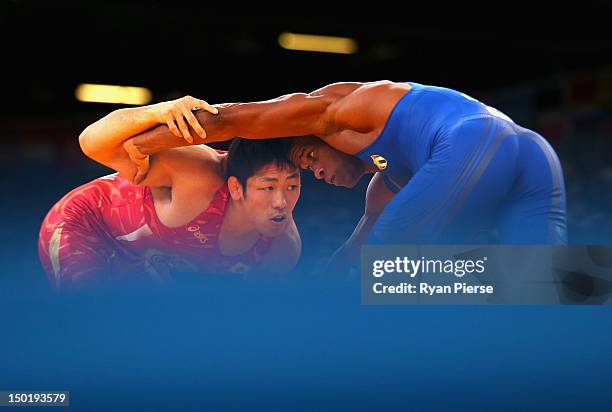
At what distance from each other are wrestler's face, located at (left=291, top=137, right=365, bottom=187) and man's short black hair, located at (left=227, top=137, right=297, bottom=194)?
0.10 feet

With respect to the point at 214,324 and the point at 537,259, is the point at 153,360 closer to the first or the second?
the point at 214,324

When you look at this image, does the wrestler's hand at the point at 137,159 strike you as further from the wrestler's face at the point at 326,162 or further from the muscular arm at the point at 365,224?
the muscular arm at the point at 365,224

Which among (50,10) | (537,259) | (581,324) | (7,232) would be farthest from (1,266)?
(581,324)

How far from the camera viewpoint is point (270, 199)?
7.63 ft

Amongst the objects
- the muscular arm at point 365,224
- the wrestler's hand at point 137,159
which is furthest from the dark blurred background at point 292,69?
the wrestler's hand at point 137,159

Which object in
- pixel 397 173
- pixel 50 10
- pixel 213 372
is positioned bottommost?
pixel 213 372

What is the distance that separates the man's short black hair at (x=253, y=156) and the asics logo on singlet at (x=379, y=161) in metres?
0.24

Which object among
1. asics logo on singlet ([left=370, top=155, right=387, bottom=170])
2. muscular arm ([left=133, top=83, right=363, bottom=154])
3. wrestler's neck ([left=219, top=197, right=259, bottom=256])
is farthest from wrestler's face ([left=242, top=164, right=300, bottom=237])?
asics logo on singlet ([left=370, top=155, right=387, bottom=170])

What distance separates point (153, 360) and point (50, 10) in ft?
4.21

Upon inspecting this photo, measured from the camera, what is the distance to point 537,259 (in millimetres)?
2166

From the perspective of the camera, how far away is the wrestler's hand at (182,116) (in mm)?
2180

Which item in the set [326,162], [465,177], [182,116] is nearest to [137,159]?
[182,116]

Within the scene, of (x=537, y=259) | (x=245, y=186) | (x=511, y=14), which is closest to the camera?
(x=537, y=259)

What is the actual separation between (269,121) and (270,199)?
249 millimetres
